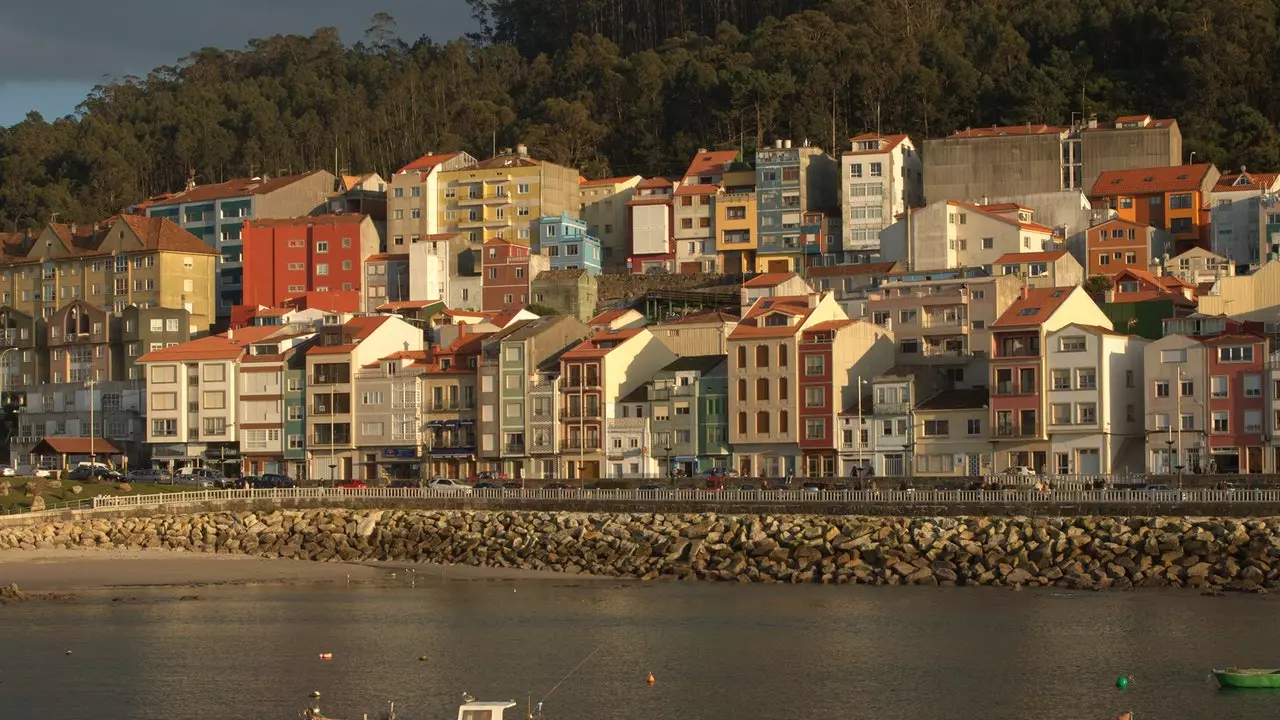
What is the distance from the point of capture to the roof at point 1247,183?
338ft

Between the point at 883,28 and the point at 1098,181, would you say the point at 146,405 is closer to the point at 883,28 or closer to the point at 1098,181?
the point at 1098,181

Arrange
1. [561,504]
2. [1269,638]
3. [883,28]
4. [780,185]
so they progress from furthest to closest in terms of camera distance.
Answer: [883,28]
[780,185]
[561,504]
[1269,638]

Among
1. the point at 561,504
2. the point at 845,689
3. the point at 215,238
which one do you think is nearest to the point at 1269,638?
the point at 845,689

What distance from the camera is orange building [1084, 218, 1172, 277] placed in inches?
3944

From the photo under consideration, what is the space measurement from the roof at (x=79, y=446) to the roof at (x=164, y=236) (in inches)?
692

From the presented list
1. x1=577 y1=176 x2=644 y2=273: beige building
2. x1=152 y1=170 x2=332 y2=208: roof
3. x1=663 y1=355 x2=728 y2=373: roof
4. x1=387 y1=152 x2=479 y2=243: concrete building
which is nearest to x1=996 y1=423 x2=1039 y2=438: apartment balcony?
x1=663 y1=355 x2=728 y2=373: roof

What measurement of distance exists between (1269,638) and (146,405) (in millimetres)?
64242

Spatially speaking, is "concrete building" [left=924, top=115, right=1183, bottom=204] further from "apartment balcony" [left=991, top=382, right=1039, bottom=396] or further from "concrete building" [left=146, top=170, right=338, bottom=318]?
"concrete building" [left=146, top=170, right=338, bottom=318]

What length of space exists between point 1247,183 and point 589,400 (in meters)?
40.1

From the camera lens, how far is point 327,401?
92.7 meters

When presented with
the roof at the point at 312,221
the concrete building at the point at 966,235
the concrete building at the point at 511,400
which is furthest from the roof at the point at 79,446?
the concrete building at the point at 966,235

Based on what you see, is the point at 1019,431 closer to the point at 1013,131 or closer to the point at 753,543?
the point at 753,543

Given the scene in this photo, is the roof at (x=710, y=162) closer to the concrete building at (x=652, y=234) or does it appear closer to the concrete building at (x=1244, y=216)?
the concrete building at (x=652, y=234)

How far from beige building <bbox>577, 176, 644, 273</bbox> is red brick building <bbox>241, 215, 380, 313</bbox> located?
47.7ft
